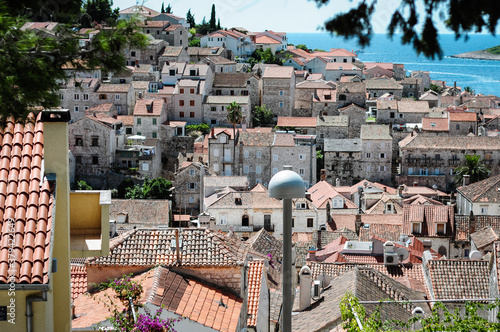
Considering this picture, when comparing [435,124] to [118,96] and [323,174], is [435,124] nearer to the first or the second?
[323,174]

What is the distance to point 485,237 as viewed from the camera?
40062mm

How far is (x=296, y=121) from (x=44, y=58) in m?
66.7

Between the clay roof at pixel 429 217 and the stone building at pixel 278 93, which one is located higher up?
the stone building at pixel 278 93

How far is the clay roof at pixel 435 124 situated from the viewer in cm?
7431

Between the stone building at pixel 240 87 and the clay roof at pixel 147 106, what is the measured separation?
9960mm

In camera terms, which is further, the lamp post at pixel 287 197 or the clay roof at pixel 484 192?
the clay roof at pixel 484 192

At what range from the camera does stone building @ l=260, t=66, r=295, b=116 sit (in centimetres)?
8100

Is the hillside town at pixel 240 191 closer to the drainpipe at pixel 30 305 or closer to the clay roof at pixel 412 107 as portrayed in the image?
the drainpipe at pixel 30 305

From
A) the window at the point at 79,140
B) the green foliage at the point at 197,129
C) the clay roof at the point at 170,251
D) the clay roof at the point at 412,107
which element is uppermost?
the clay roof at the point at 412,107

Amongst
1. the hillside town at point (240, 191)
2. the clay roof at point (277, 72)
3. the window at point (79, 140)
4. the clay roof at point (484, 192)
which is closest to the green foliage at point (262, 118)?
the hillside town at point (240, 191)

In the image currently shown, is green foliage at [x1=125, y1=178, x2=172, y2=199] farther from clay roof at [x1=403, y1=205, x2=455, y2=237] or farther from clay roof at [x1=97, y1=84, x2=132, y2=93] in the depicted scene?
clay roof at [x1=403, y1=205, x2=455, y2=237]

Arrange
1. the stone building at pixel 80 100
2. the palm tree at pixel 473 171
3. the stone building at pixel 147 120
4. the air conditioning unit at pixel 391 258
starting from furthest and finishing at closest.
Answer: the stone building at pixel 80 100 → the stone building at pixel 147 120 → the palm tree at pixel 473 171 → the air conditioning unit at pixel 391 258

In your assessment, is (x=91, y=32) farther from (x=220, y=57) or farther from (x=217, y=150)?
(x=220, y=57)

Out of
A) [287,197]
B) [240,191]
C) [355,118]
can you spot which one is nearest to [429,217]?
[240,191]
